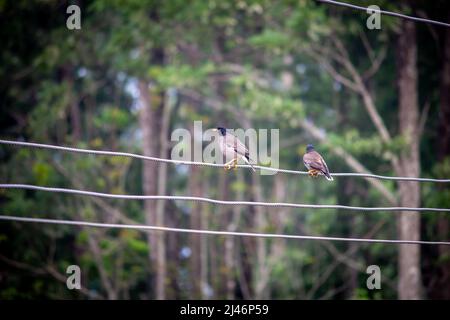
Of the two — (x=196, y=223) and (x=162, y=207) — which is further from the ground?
(x=162, y=207)

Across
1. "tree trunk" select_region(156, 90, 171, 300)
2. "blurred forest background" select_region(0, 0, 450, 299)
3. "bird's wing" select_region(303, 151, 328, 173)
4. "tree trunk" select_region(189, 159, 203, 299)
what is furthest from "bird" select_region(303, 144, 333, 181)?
"tree trunk" select_region(189, 159, 203, 299)

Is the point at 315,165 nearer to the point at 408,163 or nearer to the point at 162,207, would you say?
the point at 408,163

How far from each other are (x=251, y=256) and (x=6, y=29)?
1196 cm

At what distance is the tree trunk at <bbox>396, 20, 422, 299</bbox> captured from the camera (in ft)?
62.6

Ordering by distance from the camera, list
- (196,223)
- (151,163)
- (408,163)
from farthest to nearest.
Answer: (196,223) → (151,163) → (408,163)

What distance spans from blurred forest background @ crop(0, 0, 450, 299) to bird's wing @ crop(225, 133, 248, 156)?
27.5 feet

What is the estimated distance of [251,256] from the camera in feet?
84.6

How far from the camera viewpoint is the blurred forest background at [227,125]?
66.9 feet

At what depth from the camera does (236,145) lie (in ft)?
38.0

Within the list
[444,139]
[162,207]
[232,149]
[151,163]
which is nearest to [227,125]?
[151,163]

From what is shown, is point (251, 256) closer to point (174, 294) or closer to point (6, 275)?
point (174, 294)

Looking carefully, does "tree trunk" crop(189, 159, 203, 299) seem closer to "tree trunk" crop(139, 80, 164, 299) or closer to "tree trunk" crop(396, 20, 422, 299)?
"tree trunk" crop(139, 80, 164, 299)

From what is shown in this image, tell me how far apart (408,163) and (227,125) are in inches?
359
